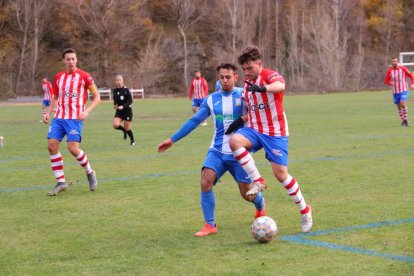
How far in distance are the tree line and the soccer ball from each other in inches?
2160

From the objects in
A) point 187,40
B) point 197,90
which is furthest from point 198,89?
point 187,40

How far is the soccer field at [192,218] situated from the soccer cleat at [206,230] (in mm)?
88

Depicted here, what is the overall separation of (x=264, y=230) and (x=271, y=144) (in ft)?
3.15

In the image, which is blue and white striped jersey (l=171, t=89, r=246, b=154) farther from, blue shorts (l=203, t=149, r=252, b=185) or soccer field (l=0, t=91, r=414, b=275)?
soccer field (l=0, t=91, r=414, b=275)

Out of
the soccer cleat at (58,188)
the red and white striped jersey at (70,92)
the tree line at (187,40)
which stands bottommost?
the soccer cleat at (58,188)

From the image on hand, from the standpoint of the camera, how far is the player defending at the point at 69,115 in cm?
971

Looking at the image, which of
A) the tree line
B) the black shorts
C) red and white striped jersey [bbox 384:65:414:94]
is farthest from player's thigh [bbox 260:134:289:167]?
the tree line

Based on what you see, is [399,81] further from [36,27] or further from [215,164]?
[36,27]

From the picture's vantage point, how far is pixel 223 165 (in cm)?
684

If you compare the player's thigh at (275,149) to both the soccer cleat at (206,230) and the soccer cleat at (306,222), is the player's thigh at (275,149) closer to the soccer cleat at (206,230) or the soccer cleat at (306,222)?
the soccer cleat at (306,222)

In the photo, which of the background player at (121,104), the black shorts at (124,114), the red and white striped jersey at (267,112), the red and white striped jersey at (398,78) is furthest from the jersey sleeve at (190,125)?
the red and white striped jersey at (398,78)

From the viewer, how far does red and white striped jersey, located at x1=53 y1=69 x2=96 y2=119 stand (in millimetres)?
9836

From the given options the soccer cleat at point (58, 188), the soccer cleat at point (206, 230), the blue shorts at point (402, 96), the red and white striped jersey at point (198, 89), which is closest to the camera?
the soccer cleat at point (206, 230)

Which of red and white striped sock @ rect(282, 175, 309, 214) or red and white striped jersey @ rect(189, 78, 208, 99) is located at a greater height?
red and white striped jersey @ rect(189, 78, 208, 99)
